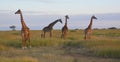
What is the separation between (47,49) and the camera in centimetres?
2294

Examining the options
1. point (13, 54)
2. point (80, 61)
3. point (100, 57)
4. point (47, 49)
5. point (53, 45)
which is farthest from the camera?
point (53, 45)

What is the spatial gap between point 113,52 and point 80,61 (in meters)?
2.15

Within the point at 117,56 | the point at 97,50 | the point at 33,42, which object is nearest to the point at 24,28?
the point at 33,42

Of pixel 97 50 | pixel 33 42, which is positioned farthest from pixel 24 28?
pixel 97 50

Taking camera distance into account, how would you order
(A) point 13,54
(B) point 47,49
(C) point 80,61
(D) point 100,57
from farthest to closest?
(B) point 47,49, (A) point 13,54, (D) point 100,57, (C) point 80,61

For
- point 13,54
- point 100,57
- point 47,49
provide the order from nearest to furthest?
1. point 100,57
2. point 13,54
3. point 47,49

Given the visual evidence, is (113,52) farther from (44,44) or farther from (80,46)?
(44,44)

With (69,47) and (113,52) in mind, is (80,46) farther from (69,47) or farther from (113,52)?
(113,52)

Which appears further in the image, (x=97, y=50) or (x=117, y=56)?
(x=97, y=50)

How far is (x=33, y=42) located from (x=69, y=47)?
8.02 ft

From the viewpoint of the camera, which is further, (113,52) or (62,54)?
(62,54)

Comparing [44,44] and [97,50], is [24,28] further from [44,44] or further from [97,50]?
[97,50]

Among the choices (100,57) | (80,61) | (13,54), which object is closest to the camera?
(80,61)

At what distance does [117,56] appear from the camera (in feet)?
62.3
